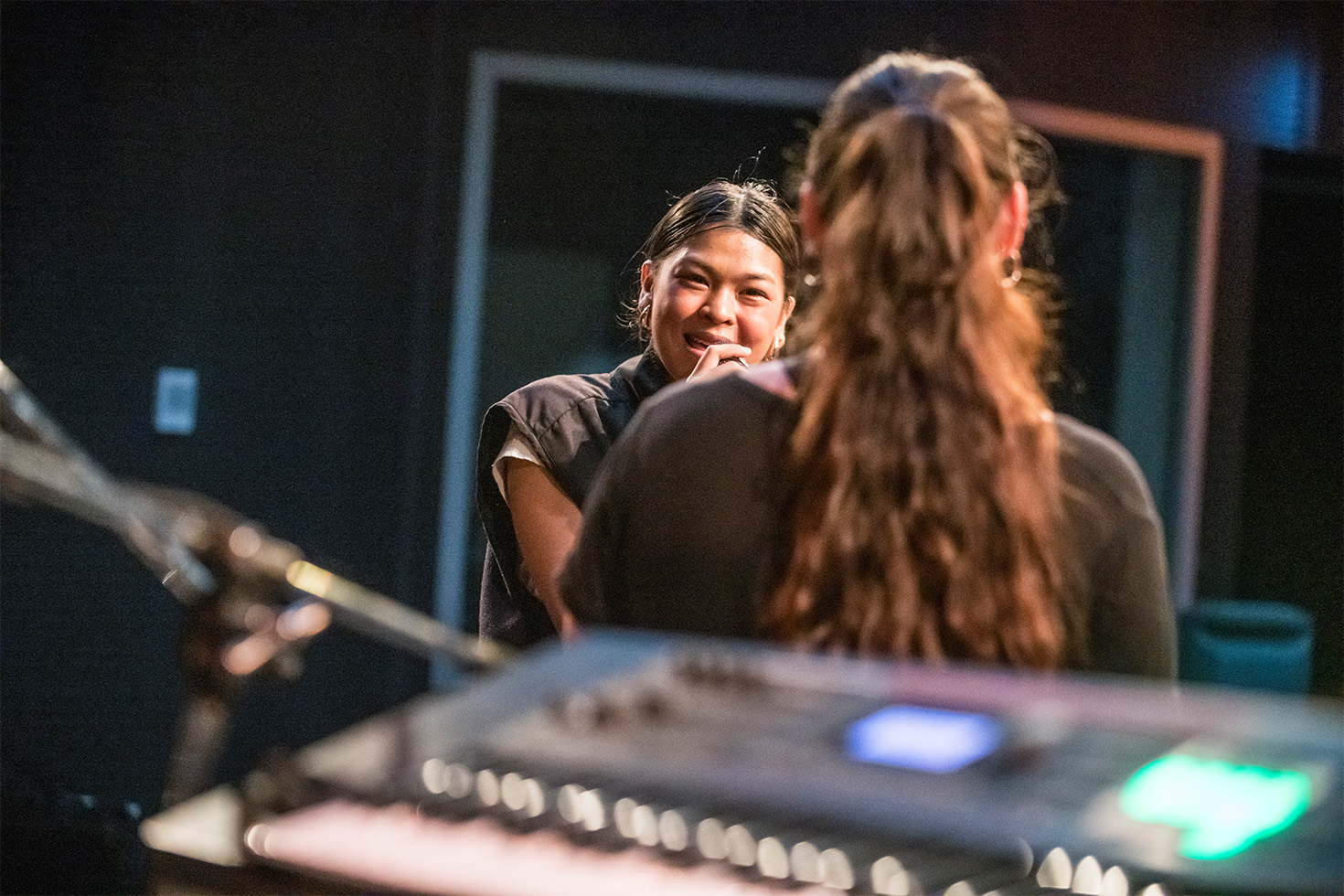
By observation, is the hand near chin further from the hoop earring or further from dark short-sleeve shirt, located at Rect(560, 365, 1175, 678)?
dark short-sleeve shirt, located at Rect(560, 365, 1175, 678)

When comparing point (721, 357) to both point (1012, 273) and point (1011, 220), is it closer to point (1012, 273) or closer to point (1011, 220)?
point (1012, 273)

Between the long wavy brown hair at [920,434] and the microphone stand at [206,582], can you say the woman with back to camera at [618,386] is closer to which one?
the long wavy brown hair at [920,434]

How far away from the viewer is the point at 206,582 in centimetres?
73

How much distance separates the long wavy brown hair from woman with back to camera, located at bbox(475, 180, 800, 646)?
69 cm

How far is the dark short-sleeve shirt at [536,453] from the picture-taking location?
6.21 feet

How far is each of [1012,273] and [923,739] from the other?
0.77 m

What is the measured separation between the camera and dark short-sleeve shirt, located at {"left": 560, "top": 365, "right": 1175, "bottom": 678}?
113cm

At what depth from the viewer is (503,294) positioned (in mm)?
3916

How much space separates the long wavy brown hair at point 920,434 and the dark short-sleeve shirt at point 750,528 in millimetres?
23

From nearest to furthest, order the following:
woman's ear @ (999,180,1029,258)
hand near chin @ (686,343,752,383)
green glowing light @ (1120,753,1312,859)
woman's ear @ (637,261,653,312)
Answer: green glowing light @ (1120,753,1312,859)
woman's ear @ (999,180,1029,258)
hand near chin @ (686,343,752,383)
woman's ear @ (637,261,653,312)

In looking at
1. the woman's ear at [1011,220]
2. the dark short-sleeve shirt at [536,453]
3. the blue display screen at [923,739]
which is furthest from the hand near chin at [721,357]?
the blue display screen at [923,739]

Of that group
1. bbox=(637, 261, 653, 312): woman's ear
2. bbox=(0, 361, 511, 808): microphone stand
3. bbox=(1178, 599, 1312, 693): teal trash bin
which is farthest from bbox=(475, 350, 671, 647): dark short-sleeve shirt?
bbox=(1178, 599, 1312, 693): teal trash bin

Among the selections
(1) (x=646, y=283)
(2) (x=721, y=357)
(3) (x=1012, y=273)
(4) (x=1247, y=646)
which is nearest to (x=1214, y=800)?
(3) (x=1012, y=273)

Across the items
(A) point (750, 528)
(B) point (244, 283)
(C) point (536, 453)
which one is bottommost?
(A) point (750, 528)
